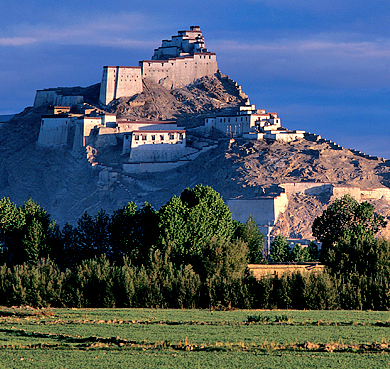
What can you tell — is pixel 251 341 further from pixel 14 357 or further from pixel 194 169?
pixel 194 169

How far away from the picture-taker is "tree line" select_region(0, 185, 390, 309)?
38375mm

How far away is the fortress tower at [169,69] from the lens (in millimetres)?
114125

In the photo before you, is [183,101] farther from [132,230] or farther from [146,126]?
[132,230]

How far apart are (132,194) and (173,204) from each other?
45426mm

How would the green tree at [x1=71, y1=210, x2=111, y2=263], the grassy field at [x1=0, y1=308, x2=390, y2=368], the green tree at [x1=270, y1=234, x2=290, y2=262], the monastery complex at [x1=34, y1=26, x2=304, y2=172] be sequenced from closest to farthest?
1. the grassy field at [x1=0, y1=308, x2=390, y2=368]
2. the green tree at [x1=71, y1=210, x2=111, y2=263]
3. the green tree at [x1=270, y1=234, x2=290, y2=262]
4. the monastery complex at [x1=34, y1=26, x2=304, y2=172]

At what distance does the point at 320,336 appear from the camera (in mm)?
28672

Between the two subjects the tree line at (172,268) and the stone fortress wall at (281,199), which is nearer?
the tree line at (172,268)

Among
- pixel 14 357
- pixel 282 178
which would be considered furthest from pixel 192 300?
pixel 282 178

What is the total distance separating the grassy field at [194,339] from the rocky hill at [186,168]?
53.2 metres

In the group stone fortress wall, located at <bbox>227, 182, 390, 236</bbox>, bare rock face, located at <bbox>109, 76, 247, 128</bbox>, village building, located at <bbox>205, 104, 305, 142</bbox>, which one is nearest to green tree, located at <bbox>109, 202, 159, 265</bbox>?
stone fortress wall, located at <bbox>227, 182, 390, 236</bbox>

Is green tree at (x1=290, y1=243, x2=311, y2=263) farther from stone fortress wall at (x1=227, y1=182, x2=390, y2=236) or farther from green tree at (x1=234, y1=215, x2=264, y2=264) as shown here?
stone fortress wall at (x1=227, y1=182, x2=390, y2=236)

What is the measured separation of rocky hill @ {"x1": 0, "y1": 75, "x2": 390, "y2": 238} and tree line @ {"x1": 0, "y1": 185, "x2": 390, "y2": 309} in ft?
107

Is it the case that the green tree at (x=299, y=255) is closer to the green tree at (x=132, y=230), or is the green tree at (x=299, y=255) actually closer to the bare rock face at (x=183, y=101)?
the green tree at (x=132, y=230)

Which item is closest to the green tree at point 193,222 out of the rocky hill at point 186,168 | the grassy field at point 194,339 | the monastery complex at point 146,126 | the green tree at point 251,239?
the green tree at point 251,239
